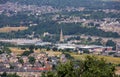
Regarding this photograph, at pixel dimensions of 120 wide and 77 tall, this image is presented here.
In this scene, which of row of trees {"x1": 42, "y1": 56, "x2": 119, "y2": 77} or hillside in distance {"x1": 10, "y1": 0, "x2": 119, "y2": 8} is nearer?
row of trees {"x1": 42, "y1": 56, "x2": 119, "y2": 77}

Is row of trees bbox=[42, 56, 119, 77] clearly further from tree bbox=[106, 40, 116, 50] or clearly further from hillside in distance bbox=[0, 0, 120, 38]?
hillside in distance bbox=[0, 0, 120, 38]

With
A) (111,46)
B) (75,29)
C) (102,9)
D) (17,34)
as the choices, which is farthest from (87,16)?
(111,46)

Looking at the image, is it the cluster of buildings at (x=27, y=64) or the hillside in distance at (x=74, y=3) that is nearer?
the cluster of buildings at (x=27, y=64)

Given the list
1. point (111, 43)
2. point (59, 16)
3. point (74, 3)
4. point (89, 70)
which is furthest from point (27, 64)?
point (74, 3)

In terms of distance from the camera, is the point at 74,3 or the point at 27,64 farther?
the point at 74,3

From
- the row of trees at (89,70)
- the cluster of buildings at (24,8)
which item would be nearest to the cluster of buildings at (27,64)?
the row of trees at (89,70)

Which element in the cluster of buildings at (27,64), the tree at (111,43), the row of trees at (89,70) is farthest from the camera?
the tree at (111,43)

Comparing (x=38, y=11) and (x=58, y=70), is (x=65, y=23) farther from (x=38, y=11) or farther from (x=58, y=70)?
(x=58, y=70)

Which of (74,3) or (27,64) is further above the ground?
(27,64)

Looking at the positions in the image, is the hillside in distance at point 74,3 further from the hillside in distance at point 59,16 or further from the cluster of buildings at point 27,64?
the cluster of buildings at point 27,64

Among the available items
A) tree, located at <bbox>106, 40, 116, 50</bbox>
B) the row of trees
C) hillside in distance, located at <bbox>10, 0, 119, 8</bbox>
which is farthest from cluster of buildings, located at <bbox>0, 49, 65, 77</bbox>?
hillside in distance, located at <bbox>10, 0, 119, 8</bbox>

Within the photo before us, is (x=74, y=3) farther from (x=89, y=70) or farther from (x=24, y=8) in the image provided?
(x=89, y=70)

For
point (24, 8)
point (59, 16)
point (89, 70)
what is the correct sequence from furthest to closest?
point (24, 8) → point (59, 16) → point (89, 70)
